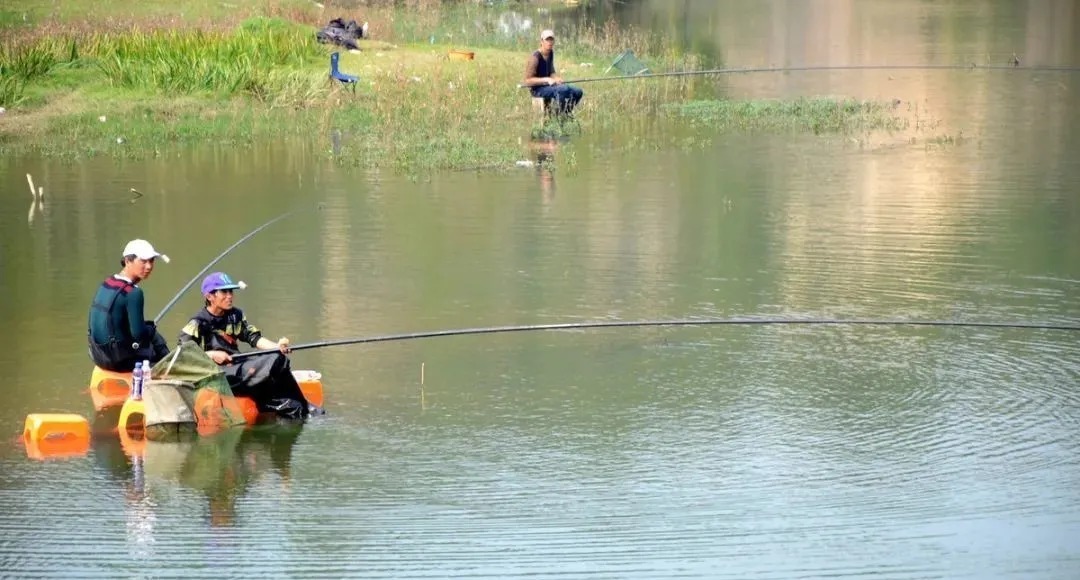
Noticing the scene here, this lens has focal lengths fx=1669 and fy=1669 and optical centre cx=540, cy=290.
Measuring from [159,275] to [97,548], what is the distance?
5404 millimetres

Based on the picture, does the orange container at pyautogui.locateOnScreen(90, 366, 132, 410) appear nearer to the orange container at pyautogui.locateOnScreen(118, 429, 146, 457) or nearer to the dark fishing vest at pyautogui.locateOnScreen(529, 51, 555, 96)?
the orange container at pyautogui.locateOnScreen(118, 429, 146, 457)

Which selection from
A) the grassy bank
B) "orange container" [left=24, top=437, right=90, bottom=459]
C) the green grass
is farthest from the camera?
the green grass

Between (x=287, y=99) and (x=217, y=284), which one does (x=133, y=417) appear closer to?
(x=217, y=284)

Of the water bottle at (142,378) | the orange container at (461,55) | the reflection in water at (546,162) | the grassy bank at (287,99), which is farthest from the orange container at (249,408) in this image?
the orange container at (461,55)

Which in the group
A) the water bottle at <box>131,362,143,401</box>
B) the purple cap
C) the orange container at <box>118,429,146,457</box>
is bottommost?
the orange container at <box>118,429,146,457</box>

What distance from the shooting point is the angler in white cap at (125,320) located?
8523 mm

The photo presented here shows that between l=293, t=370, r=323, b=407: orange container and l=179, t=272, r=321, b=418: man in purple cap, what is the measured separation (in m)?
0.12

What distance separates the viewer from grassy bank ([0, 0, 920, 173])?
17.8m

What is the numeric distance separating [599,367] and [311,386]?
173 centimetres

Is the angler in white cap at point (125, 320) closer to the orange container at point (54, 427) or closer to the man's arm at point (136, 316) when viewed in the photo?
the man's arm at point (136, 316)

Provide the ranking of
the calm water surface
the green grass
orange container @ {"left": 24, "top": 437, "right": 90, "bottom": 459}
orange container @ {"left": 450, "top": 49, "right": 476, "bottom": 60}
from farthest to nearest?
orange container @ {"left": 450, "top": 49, "right": 476, "bottom": 60} → the green grass → orange container @ {"left": 24, "top": 437, "right": 90, "bottom": 459} → the calm water surface

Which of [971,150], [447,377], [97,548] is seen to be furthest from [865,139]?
[97,548]

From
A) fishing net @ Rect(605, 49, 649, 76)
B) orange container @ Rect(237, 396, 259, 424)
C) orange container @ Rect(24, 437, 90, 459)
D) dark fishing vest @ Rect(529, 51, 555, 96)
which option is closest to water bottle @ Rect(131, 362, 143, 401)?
orange container @ Rect(24, 437, 90, 459)

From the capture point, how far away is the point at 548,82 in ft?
61.3
